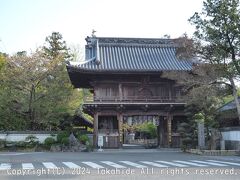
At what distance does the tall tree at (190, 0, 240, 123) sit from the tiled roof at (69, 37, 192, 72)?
8.27 meters

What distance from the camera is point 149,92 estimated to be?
3434 centimetres

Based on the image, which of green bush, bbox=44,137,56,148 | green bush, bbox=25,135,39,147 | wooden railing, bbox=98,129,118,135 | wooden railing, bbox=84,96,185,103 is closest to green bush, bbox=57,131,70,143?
green bush, bbox=44,137,56,148

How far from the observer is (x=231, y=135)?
28453mm

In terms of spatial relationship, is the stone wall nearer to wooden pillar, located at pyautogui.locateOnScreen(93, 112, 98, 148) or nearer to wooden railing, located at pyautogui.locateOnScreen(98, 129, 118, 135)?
wooden pillar, located at pyautogui.locateOnScreen(93, 112, 98, 148)

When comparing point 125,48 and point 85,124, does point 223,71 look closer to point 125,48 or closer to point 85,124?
point 125,48

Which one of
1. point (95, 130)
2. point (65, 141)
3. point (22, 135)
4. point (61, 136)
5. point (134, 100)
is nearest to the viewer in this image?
point (65, 141)

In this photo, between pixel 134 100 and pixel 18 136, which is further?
pixel 18 136

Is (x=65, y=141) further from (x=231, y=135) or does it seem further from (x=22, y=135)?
(x=231, y=135)

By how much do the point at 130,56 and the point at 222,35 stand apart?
13622 mm

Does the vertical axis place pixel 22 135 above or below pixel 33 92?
below

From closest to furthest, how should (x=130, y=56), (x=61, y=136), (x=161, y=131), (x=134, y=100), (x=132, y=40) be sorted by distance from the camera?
(x=61, y=136) < (x=134, y=100) < (x=161, y=131) < (x=130, y=56) < (x=132, y=40)

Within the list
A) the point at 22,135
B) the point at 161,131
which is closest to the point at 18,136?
the point at 22,135

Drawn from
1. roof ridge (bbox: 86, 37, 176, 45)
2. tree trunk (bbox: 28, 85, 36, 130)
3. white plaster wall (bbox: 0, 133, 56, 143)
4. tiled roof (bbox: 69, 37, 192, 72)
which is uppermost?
roof ridge (bbox: 86, 37, 176, 45)

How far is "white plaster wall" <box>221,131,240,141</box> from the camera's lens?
27138 mm
